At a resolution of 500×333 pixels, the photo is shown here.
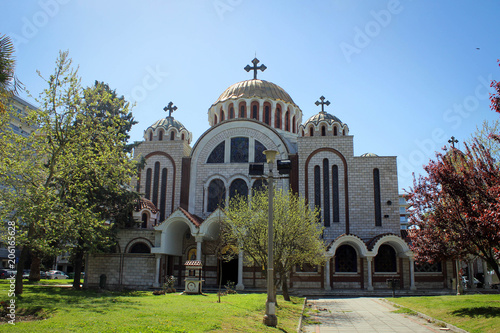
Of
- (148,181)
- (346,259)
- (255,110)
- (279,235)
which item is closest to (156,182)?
(148,181)

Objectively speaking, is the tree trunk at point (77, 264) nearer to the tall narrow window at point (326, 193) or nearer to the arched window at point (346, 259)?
the tall narrow window at point (326, 193)

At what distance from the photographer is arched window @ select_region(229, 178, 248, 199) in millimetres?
30125

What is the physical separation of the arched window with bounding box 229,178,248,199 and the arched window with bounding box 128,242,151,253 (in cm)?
674

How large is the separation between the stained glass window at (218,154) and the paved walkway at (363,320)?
14921 mm

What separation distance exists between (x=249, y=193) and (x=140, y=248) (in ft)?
27.4

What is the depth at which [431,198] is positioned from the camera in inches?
628

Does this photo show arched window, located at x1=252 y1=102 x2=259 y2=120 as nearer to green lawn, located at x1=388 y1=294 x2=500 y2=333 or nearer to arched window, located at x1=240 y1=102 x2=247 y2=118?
arched window, located at x1=240 y1=102 x2=247 y2=118

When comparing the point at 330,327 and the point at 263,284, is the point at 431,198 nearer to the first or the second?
the point at 330,327

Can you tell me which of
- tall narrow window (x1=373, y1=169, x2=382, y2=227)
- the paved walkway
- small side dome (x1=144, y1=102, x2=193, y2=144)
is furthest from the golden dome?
the paved walkway

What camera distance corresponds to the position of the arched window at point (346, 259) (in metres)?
28.1

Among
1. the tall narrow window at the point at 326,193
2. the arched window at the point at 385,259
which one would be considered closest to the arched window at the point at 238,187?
the tall narrow window at the point at 326,193

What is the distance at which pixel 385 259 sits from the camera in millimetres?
28281

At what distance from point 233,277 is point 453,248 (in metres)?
16.7

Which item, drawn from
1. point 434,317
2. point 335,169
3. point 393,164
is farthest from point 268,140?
point 434,317
